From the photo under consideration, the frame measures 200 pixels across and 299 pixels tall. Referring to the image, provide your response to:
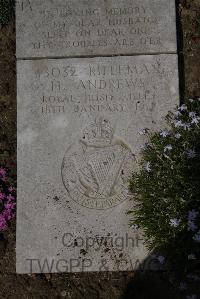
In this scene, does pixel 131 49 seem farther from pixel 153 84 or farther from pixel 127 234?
pixel 127 234

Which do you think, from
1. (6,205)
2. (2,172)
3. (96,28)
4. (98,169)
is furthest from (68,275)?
(96,28)

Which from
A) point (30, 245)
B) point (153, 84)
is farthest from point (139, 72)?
point (30, 245)

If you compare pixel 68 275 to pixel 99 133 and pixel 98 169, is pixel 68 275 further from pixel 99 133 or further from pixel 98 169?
pixel 99 133

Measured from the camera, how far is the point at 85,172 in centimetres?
570

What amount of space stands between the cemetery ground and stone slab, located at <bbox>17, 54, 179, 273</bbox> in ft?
1.03

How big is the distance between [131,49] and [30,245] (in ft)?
8.65

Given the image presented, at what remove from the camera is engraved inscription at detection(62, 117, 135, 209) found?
5.69 metres

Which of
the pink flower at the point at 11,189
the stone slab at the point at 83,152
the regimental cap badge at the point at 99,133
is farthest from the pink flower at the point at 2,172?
the regimental cap badge at the point at 99,133

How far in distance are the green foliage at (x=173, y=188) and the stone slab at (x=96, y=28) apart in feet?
3.34

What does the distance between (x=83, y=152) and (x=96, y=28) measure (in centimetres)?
153

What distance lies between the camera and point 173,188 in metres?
5.11

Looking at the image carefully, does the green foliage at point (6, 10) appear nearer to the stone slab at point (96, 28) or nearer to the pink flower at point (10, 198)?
the stone slab at point (96, 28)

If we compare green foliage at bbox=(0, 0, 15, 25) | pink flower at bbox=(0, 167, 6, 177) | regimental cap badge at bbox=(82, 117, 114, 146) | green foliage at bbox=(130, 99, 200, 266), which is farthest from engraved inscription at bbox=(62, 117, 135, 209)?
green foliage at bbox=(0, 0, 15, 25)

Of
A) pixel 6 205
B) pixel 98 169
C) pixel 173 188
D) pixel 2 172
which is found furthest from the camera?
pixel 2 172
